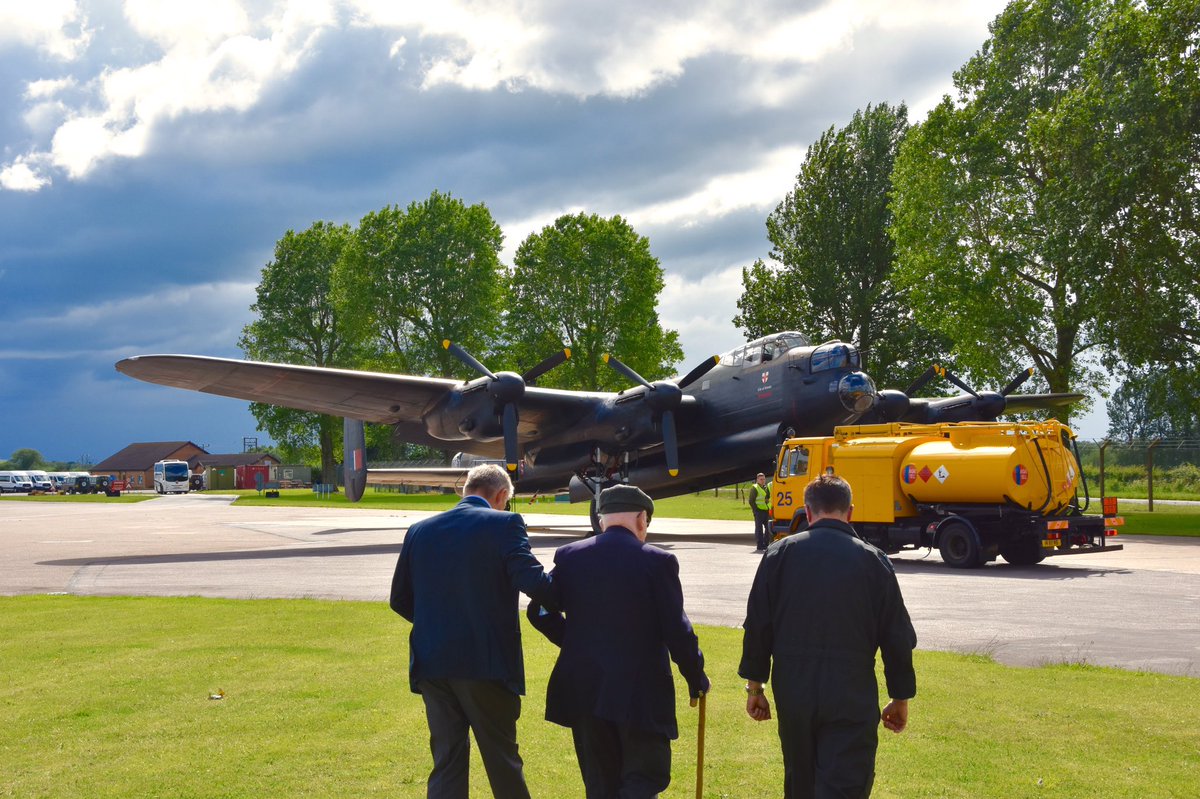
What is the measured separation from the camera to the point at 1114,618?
38.5ft

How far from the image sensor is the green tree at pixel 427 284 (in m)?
61.4

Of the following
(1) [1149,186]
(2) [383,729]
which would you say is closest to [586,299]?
(1) [1149,186]

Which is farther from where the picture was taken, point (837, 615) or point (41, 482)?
point (41, 482)

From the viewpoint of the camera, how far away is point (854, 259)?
167 feet

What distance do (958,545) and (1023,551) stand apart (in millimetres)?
1555

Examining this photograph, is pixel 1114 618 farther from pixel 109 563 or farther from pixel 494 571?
pixel 109 563

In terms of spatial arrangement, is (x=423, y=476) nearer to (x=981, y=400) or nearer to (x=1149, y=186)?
(x=981, y=400)

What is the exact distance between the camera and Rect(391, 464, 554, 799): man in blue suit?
4688 millimetres

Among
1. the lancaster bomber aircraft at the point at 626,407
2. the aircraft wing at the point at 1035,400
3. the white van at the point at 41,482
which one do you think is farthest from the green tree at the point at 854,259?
the white van at the point at 41,482

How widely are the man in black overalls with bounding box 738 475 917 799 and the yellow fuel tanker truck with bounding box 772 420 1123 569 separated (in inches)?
557

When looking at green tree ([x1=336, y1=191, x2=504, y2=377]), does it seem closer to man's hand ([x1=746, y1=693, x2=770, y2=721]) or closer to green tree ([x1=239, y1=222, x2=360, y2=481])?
green tree ([x1=239, y1=222, x2=360, y2=481])

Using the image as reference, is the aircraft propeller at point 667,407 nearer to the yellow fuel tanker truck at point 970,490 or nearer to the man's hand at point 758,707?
the yellow fuel tanker truck at point 970,490

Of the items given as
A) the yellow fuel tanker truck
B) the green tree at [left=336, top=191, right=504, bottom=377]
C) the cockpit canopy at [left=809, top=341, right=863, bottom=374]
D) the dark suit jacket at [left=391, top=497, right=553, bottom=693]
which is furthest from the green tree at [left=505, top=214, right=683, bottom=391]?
the dark suit jacket at [left=391, top=497, right=553, bottom=693]

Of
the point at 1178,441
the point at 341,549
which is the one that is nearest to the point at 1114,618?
the point at 341,549
